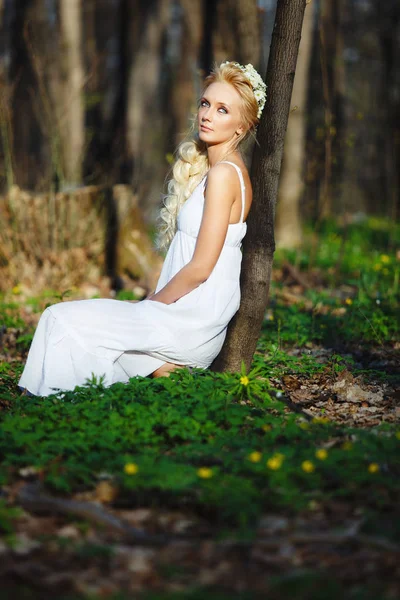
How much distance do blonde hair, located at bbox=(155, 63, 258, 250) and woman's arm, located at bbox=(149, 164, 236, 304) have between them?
33 cm

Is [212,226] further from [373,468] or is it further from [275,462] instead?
[373,468]

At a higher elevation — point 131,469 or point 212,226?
point 212,226

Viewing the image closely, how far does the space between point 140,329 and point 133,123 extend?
9.66 metres

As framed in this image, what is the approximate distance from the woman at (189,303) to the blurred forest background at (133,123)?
2.68 ft

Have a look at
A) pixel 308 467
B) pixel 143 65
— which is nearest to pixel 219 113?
pixel 308 467

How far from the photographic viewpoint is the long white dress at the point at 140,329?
4.02 metres

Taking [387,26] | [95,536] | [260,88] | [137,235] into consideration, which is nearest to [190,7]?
[387,26]

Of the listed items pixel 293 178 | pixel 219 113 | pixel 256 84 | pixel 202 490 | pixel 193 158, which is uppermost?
pixel 256 84

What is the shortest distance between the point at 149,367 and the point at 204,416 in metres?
0.87

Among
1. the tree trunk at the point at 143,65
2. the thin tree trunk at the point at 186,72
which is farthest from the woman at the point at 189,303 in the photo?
the thin tree trunk at the point at 186,72

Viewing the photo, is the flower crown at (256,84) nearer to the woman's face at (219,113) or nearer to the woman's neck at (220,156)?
the woman's face at (219,113)

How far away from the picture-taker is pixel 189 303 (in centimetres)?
411

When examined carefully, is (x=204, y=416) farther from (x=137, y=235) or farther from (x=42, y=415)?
(x=137, y=235)

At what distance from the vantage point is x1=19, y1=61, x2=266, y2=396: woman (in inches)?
158
